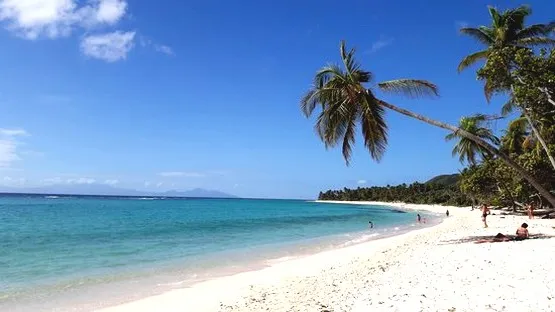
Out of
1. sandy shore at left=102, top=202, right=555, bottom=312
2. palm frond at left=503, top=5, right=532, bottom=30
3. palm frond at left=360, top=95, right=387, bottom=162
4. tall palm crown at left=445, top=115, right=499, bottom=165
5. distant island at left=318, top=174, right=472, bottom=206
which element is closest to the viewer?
sandy shore at left=102, top=202, right=555, bottom=312

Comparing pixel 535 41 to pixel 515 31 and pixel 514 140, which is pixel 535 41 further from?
pixel 514 140

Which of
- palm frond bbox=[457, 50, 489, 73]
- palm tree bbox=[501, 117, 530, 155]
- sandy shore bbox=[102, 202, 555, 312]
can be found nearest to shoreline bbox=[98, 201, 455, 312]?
sandy shore bbox=[102, 202, 555, 312]

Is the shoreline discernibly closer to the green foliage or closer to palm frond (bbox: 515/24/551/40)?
palm frond (bbox: 515/24/551/40)

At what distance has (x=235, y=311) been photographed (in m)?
8.71

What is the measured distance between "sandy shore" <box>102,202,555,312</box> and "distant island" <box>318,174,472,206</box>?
6994cm

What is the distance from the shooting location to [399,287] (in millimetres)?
8469

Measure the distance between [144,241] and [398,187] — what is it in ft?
386

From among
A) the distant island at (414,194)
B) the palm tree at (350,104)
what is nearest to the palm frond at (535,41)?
the palm tree at (350,104)

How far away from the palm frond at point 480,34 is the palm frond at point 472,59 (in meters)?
0.75

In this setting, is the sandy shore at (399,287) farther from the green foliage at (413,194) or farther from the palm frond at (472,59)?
the green foliage at (413,194)

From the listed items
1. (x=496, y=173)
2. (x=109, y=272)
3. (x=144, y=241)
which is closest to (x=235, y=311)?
(x=109, y=272)

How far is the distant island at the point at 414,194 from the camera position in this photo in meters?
89.5

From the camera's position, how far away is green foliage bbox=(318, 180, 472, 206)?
294ft

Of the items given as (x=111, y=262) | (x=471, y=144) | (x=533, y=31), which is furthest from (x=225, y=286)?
(x=471, y=144)
